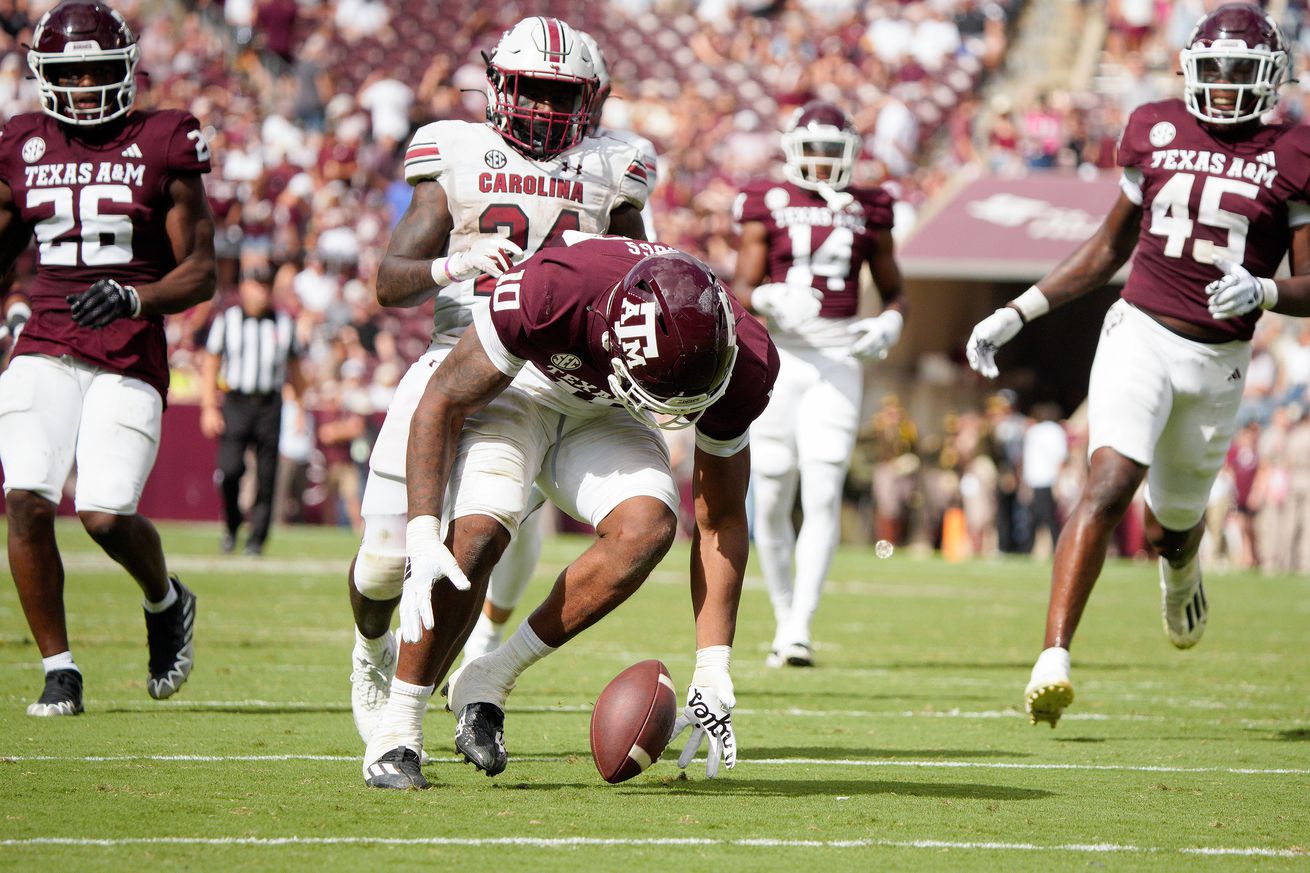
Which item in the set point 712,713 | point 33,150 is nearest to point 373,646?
point 712,713

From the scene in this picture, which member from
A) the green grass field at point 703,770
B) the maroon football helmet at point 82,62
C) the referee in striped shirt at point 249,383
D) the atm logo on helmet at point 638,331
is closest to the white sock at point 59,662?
the green grass field at point 703,770

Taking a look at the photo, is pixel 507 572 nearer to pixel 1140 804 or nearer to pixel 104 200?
pixel 104 200

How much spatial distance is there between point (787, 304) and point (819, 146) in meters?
0.76

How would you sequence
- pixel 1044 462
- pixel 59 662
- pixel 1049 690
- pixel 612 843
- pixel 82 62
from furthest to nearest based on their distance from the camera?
pixel 1044 462 → pixel 82 62 → pixel 59 662 → pixel 1049 690 → pixel 612 843

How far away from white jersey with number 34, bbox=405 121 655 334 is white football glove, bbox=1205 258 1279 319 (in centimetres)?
180

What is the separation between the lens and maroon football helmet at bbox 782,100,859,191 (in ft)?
26.2

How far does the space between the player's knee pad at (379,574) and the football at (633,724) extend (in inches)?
25.9

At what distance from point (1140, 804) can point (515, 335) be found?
1839mm

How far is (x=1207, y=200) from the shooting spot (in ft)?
18.1

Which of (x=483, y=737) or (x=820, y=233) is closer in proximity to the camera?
(x=483, y=737)

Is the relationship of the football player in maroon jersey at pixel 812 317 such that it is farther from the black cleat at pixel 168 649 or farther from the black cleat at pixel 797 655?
the black cleat at pixel 168 649

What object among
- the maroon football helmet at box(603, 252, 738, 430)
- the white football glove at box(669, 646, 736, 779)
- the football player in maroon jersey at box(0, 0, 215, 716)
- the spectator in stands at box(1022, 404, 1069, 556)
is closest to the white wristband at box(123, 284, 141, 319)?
the football player in maroon jersey at box(0, 0, 215, 716)

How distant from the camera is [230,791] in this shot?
4.01 meters

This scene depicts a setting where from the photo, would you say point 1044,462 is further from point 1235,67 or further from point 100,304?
point 100,304
